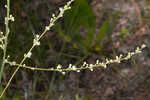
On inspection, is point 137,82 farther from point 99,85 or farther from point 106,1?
point 106,1

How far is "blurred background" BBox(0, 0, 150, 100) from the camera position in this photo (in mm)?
1893

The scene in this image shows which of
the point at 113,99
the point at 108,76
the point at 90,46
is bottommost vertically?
the point at 113,99

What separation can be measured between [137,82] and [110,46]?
366 millimetres

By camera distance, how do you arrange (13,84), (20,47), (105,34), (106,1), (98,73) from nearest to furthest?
1. (20,47)
2. (13,84)
3. (98,73)
4. (105,34)
5. (106,1)

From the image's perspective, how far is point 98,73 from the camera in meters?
2.14

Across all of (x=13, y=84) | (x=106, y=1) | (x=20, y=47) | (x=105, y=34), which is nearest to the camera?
(x=20, y=47)

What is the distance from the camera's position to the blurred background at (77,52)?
74.5 inches

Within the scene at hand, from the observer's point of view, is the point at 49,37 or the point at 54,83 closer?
the point at 54,83

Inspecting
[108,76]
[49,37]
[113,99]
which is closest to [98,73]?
[108,76]

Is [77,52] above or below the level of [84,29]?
below

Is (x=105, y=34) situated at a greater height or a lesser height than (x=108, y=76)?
greater

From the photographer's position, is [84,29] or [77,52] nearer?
[77,52]

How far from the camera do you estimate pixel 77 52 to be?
2168 mm

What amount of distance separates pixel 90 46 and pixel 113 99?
1.44ft
